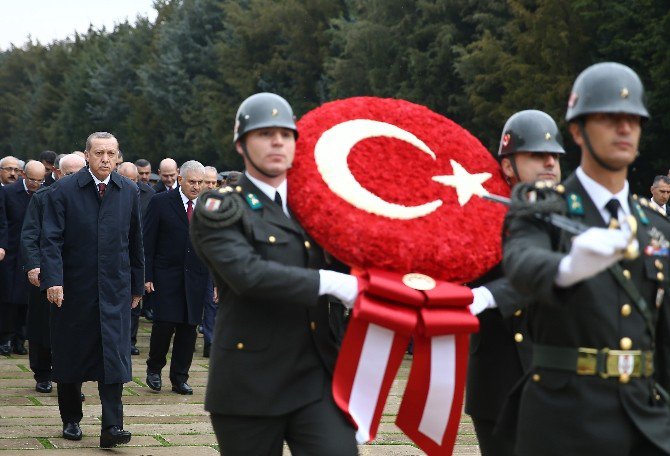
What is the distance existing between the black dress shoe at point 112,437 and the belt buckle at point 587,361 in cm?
486

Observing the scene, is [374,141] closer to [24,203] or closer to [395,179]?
[395,179]

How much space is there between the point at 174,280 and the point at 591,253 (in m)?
8.20

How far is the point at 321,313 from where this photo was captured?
5160mm

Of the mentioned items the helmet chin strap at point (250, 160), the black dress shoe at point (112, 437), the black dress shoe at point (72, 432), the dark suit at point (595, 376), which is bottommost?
the black dress shoe at point (72, 432)

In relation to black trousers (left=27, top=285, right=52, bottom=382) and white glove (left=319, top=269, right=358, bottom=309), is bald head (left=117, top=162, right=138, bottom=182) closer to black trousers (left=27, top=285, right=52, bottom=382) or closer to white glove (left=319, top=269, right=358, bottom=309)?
black trousers (left=27, top=285, right=52, bottom=382)

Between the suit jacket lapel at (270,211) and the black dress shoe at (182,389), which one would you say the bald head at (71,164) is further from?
the suit jacket lapel at (270,211)

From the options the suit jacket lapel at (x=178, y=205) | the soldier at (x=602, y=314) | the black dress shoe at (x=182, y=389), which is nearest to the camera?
the soldier at (x=602, y=314)

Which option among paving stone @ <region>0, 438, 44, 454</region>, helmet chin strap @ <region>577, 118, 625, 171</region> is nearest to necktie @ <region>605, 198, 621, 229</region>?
helmet chin strap @ <region>577, 118, 625, 171</region>

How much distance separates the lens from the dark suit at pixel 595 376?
4.13 m

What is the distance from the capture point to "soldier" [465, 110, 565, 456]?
5445 millimetres

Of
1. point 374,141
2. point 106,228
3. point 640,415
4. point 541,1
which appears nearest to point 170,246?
point 106,228

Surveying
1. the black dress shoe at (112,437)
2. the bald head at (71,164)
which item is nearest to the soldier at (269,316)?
the black dress shoe at (112,437)

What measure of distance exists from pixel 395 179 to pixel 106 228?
148 inches

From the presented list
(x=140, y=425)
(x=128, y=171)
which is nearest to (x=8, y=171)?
(x=128, y=171)
